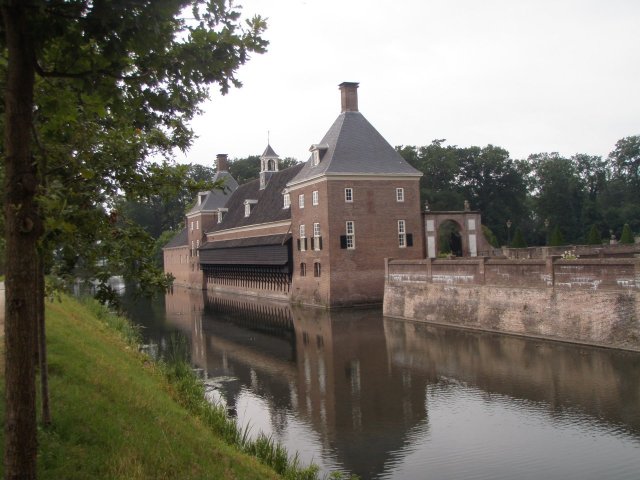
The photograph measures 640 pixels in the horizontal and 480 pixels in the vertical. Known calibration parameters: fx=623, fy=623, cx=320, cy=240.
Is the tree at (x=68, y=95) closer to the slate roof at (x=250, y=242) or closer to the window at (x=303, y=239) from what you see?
the window at (x=303, y=239)

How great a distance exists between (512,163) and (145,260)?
61.2 meters

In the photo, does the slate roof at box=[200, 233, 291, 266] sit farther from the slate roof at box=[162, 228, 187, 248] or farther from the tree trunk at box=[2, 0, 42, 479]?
the tree trunk at box=[2, 0, 42, 479]

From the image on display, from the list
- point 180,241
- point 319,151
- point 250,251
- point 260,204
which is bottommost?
point 250,251

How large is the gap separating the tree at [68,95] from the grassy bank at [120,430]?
6.11 feet

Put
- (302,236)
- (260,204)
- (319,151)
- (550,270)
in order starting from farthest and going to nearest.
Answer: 1. (260,204)
2. (302,236)
3. (319,151)
4. (550,270)

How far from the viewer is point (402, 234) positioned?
33375mm

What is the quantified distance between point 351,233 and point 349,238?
28cm

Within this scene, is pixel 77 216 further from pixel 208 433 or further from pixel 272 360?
pixel 272 360

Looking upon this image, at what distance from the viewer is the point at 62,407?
6.89m

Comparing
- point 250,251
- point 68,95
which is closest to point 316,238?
point 250,251

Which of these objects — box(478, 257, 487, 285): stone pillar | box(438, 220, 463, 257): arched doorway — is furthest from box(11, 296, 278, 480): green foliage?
box(438, 220, 463, 257): arched doorway

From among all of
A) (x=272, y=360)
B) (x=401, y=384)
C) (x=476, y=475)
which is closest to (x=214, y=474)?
(x=476, y=475)

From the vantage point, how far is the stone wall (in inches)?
677

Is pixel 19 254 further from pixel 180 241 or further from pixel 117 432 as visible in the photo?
pixel 180 241
